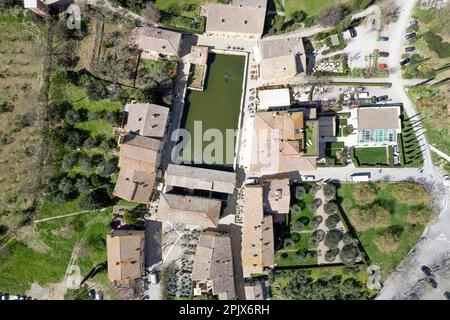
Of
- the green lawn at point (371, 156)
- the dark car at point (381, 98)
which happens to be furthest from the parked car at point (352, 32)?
the green lawn at point (371, 156)

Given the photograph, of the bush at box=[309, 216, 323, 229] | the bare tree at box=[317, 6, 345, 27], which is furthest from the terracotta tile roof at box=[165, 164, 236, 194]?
the bare tree at box=[317, 6, 345, 27]

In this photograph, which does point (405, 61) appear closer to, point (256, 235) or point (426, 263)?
Result: point (426, 263)

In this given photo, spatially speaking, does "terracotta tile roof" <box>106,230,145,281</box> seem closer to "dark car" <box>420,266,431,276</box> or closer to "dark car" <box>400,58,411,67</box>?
"dark car" <box>420,266,431,276</box>

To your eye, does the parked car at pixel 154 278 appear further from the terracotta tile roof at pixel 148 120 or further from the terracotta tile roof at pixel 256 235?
the terracotta tile roof at pixel 148 120

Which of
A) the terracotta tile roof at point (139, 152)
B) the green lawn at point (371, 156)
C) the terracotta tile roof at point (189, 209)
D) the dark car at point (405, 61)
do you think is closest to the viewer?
the terracotta tile roof at point (139, 152)

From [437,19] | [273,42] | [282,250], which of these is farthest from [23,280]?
[437,19]

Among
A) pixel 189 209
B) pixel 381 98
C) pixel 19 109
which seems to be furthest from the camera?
pixel 19 109

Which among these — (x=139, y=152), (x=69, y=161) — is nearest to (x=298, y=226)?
(x=139, y=152)
